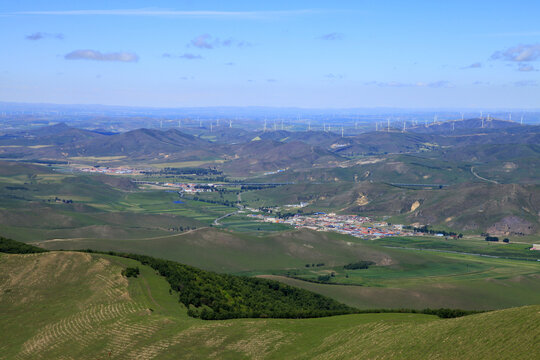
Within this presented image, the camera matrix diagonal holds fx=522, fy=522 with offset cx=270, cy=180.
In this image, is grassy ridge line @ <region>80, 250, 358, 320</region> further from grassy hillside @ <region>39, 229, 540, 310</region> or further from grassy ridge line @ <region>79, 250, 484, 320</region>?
grassy hillside @ <region>39, 229, 540, 310</region>

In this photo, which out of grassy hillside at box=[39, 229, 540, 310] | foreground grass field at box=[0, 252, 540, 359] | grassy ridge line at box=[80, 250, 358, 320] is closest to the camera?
foreground grass field at box=[0, 252, 540, 359]

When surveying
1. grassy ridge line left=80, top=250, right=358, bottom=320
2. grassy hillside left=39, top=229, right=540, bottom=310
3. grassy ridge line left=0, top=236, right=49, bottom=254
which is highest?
grassy ridge line left=0, top=236, right=49, bottom=254

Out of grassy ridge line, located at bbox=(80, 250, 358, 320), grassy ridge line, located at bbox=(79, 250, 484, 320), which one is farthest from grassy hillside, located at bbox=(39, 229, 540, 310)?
grassy ridge line, located at bbox=(80, 250, 358, 320)

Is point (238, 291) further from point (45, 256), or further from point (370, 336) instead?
point (370, 336)

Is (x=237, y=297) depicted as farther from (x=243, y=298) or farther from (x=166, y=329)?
(x=166, y=329)

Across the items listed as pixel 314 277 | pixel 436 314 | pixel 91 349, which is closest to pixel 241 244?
pixel 314 277

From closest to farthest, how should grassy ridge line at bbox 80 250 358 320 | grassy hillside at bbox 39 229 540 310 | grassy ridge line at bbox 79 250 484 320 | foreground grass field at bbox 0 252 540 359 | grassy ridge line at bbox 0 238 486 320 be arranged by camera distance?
foreground grass field at bbox 0 252 540 359
grassy ridge line at bbox 79 250 484 320
grassy ridge line at bbox 0 238 486 320
grassy ridge line at bbox 80 250 358 320
grassy hillside at bbox 39 229 540 310

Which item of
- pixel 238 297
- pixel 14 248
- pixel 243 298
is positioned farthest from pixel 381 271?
pixel 14 248

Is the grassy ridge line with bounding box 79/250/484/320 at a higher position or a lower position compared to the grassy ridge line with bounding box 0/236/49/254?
lower

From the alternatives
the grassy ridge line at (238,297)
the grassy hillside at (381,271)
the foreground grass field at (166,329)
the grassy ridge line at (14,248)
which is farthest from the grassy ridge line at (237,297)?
the grassy ridge line at (14,248)
